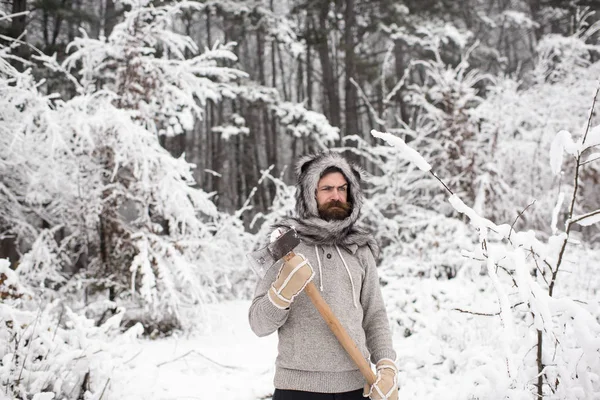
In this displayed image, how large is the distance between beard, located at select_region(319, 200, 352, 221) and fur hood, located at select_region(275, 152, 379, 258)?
0.09 feet

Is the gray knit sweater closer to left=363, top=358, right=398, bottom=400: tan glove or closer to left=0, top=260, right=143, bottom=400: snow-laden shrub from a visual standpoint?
left=363, top=358, right=398, bottom=400: tan glove

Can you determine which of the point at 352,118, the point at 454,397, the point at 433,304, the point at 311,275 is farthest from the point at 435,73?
the point at 311,275

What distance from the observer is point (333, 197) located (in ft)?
7.39

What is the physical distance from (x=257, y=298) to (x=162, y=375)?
106 inches

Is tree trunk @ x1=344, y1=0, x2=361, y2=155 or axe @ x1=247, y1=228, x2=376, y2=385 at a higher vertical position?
tree trunk @ x1=344, y1=0, x2=361, y2=155

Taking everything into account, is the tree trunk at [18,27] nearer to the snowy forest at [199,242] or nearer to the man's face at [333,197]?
the snowy forest at [199,242]

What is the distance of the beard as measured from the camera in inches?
85.4

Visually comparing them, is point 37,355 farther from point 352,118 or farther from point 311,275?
point 352,118

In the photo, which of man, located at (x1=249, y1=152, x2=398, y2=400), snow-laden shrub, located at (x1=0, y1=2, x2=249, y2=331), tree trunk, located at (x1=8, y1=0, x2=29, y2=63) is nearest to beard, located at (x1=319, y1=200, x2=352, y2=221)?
man, located at (x1=249, y1=152, x2=398, y2=400)

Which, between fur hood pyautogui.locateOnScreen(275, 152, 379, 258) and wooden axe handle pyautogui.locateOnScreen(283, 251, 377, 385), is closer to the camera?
wooden axe handle pyautogui.locateOnScreen(283, 251, 377, 385)

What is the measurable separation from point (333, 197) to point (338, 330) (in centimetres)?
72

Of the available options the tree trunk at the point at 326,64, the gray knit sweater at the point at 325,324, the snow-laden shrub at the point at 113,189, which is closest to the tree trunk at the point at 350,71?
the tree trunk at the point at 326,64

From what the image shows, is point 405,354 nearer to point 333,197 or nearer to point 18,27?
point 333,197

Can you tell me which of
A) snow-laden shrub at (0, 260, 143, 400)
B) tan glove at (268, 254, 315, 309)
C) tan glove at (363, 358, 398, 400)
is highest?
tan glove at (268, 254, 315, 309)
